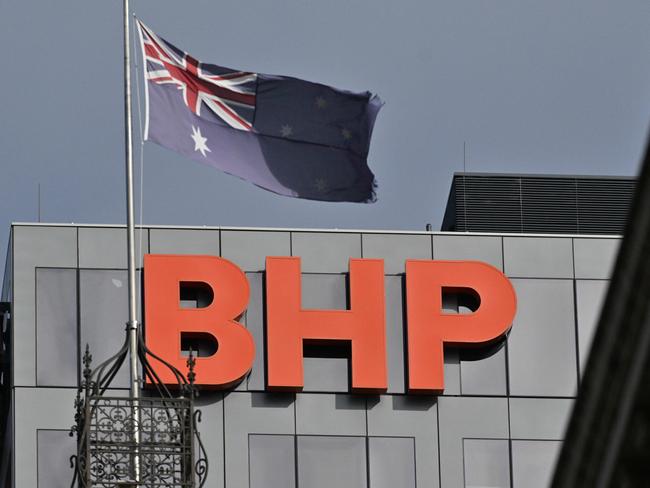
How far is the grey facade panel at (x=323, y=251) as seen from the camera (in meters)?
47.3

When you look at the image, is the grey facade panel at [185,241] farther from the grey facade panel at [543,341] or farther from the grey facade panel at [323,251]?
the grey facade panel at [543,341]

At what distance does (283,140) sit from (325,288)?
8.60m

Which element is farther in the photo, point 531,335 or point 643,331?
point 531,335

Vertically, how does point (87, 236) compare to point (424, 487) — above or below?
above

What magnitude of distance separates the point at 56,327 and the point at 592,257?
1149 cm

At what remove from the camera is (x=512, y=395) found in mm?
47000

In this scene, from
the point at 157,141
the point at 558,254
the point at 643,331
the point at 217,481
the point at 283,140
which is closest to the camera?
the point at 643,331

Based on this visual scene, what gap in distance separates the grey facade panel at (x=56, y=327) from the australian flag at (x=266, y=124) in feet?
28.0

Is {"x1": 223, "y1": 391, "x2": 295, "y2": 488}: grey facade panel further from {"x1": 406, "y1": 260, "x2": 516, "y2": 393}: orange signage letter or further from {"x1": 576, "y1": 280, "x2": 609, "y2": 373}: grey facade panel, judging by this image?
{"x1": 576, "y1": 280, "x2": 609, "y2": 373}: grey facade panel

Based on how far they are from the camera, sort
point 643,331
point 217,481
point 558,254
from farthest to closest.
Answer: point 558,254 → point 217,481 → point 643,331

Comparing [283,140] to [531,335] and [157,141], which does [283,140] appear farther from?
[531,335]

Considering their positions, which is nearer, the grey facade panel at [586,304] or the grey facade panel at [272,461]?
the grey facade panel at [272,461]

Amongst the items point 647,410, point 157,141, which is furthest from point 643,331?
point 157,141

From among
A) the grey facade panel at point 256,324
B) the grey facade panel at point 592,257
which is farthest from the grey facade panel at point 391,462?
the grey facade panel at point 592,257
